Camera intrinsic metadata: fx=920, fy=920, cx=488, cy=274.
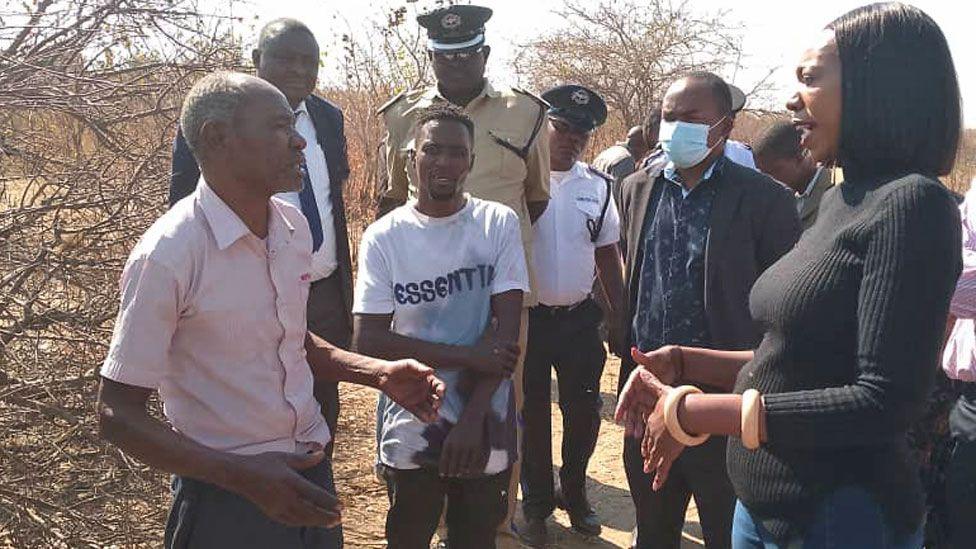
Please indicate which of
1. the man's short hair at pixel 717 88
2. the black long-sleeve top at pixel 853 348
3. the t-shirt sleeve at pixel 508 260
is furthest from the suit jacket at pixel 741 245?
the black long-sleeve top at pixel 853 348

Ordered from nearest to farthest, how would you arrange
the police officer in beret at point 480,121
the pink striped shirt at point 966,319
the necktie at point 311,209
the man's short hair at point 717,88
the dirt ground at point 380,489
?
1. the pink striped shirt at point 966,319
2. the man's short hair at point 717,88
3. the necktie at point 311,209
4. the police officer in beret at point 480,121
5. the dirt ground at point 380,489

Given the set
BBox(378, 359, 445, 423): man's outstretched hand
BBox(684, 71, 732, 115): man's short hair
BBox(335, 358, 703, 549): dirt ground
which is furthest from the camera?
BBox(335, 358, 703, 549): dirt ground

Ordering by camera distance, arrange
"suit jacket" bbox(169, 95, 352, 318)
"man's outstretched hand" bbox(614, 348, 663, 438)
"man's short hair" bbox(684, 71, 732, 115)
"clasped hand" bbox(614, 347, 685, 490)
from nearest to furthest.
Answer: "clasped hand" bbox(614, 347, 685, 490)
"man's outstretched hand" bbox(614, 348, 663, 438)
"man's short hair" bbox(684, 71, 732, 115)
"suit jacket" bbox(169, 95, 352, 318)

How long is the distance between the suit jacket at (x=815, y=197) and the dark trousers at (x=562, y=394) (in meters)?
1.07

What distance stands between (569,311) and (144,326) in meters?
2.76

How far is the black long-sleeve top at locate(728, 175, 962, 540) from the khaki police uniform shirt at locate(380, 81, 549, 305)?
78.6 inches

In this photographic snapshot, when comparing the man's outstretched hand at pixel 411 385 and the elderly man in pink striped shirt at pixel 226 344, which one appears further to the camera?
the man's outstretched hand at pixel 411 385

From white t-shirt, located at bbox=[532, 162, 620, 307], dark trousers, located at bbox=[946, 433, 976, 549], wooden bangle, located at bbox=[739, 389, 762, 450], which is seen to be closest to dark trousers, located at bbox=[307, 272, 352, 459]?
white t-shirt, located at bbox=[532, 162, 620, 307]

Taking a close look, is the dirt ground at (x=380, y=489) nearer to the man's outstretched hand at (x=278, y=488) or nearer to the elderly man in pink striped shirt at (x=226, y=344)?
the elderly man in pink striped shirt at (x=226, y=344)

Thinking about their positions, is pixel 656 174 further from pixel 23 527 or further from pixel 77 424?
pixel 23 527

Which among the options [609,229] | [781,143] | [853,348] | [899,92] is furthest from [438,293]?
[781,143]

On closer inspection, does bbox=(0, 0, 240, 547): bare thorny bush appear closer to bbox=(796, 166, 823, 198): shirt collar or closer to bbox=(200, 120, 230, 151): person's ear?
bbox=(200, 120, 230, 151): person's ear

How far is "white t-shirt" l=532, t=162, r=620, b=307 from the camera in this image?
431cm

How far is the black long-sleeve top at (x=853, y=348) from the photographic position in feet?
5.40
